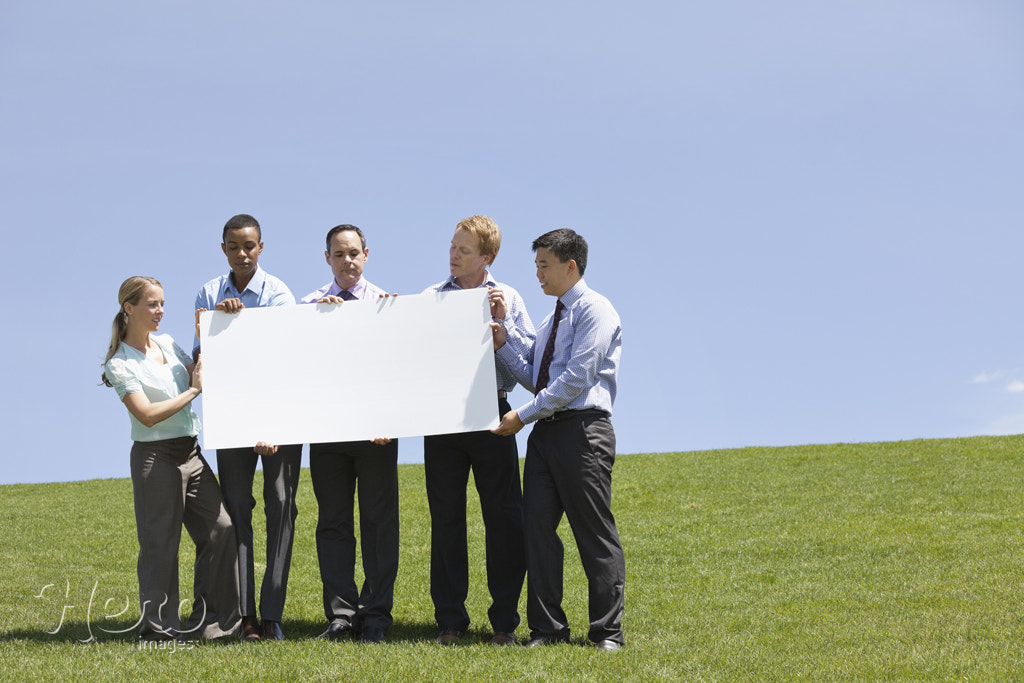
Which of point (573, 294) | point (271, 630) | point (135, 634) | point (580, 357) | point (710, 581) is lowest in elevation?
point (710, 581)

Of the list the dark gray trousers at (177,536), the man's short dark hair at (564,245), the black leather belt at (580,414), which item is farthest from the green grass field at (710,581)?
the man's short dark hair at (564,245)

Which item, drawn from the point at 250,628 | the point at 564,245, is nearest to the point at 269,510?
the point at 250,628

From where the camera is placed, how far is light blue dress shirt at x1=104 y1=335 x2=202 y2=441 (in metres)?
6.34

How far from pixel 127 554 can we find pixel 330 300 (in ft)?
31.2

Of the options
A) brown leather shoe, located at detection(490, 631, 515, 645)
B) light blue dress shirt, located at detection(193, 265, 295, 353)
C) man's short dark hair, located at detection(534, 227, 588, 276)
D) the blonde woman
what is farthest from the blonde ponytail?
brown leather shoe, located at detection(490, 631, 515, 645)

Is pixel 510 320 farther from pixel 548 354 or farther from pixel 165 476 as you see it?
pixel 165 476

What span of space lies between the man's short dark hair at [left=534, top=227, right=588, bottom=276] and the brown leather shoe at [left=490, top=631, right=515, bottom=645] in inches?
110

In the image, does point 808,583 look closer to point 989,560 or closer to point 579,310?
point 989,560

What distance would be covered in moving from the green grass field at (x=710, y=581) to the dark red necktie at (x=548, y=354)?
1.89m

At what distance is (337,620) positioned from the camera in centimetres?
672

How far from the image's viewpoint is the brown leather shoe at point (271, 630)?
6.83 metres

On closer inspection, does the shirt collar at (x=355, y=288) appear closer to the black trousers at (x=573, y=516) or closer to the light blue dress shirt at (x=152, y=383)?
the light blue dress shirt at (x=152, y=383)

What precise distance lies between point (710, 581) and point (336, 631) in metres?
5.77

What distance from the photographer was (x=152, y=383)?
21.2 feet
